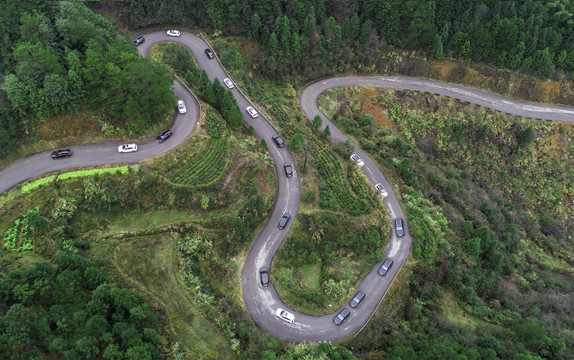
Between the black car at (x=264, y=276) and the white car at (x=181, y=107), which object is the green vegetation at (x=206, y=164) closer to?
the white car at (x=181, y=107)

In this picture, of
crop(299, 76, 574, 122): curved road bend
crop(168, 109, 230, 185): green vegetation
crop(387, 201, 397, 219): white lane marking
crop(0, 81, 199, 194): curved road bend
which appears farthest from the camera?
crop(299, 76, 574, 122): curved road bend

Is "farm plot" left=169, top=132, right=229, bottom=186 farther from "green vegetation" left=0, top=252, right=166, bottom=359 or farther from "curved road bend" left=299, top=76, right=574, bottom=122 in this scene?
"curved road bend" left=299, top=76, right=574, bottom=122

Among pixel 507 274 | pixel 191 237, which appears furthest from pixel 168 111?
pixel 507 274

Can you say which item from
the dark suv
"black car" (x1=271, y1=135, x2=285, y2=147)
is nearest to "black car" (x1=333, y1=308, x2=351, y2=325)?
"black car" (x1=271, y1=135, x2=285, y2=147)

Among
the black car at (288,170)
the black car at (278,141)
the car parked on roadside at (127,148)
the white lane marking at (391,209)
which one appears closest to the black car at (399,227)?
the white lane marking at (391,209)

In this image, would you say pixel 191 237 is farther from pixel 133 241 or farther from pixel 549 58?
pixel 549 58

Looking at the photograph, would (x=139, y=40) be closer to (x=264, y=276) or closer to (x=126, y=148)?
(x=126, y=148)
